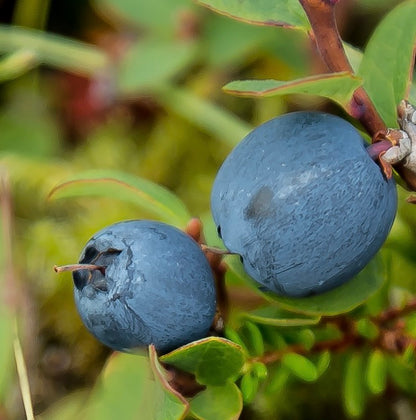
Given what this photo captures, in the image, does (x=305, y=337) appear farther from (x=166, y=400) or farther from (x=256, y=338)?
(x=166, y=400)

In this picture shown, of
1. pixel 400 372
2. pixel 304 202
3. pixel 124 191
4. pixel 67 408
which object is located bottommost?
pixel 67 408

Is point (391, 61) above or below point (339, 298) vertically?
above

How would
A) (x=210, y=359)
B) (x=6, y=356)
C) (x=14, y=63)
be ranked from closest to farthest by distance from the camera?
1. (x=210, y=359)
2. (x=6, y=356)
3. (x=14, y=63)

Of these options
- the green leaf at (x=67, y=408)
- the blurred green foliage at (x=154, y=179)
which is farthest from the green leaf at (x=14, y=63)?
the green leaf at (x=67, y=408)

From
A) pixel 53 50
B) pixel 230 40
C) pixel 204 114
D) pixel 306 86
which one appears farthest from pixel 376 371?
pixel 53 50

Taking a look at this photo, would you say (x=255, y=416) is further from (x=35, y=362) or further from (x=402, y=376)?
(x=35, y=362)

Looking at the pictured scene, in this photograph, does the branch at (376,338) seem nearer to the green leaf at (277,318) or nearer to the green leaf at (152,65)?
the green leaf at (277,318)

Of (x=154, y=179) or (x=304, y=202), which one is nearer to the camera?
(x=304, y=202)

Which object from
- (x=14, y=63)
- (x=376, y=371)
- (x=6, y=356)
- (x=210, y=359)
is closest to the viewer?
(x=210, y=359)
